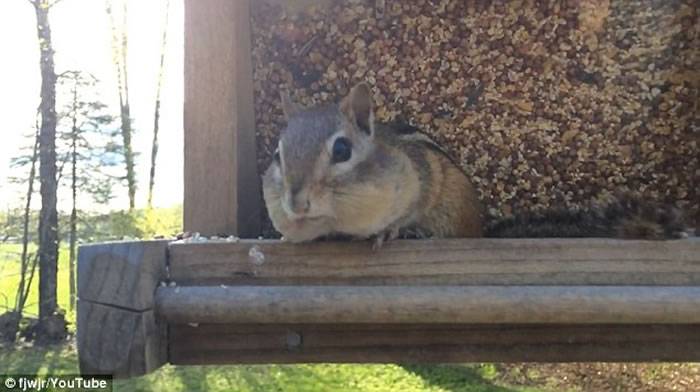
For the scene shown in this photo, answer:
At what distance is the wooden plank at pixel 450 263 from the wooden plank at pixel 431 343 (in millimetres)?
108

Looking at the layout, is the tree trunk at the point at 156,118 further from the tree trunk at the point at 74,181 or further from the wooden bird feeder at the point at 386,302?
the wooden bird feeder at the point at 386,302

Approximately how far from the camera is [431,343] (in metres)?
1.47

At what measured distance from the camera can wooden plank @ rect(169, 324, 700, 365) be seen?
4.80 feet

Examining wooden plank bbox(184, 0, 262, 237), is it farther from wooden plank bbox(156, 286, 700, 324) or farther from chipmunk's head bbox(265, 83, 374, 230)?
wooden plank bbox(156, 286, 700, 324)

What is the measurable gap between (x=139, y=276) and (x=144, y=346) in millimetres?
110

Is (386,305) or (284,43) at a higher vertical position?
(284,43)

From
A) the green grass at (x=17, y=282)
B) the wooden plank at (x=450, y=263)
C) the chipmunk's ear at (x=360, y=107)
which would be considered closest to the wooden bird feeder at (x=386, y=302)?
the wooden plank at (x=450, y=263)

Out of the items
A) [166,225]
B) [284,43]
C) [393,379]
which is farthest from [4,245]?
[284,43]

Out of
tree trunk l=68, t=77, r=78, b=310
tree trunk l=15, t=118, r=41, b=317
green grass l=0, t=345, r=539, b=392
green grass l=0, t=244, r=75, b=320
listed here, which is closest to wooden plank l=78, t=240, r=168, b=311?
green grass l=0, t=345, r=539, b=392

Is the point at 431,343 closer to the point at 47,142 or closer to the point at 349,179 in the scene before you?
the point at 349,179

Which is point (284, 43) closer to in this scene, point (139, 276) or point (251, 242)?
point (251, 242)

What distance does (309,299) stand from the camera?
132cm

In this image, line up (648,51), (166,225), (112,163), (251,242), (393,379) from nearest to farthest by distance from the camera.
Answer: (251,242) → (648,51) → (166,225) → (393,379) → (112,163)

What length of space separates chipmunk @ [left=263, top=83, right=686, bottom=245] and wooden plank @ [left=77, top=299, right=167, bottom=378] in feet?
0.94
